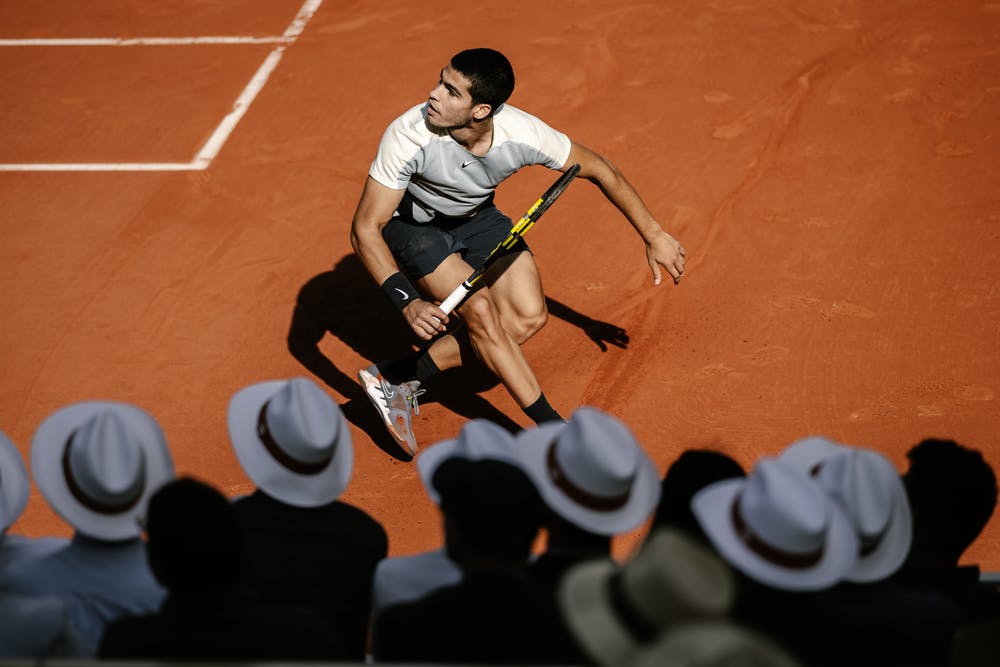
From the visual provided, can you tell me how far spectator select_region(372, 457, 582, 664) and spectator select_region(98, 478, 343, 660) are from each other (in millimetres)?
269

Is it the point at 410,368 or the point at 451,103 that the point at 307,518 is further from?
the point at 451,103

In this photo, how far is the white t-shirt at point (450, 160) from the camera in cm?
577

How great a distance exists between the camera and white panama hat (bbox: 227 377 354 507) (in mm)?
3740

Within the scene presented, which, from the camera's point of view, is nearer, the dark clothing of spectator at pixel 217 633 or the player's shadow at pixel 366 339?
the dark clothing of spectator at pixel 217 633

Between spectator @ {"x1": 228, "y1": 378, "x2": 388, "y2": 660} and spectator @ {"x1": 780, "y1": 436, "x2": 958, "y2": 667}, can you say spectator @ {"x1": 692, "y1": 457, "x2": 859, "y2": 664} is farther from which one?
spectator @ {"x1": 228, "y1": 378, "x2": 388, "y2": 660}

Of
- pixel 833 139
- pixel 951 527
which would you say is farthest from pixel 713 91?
pixel 951 527

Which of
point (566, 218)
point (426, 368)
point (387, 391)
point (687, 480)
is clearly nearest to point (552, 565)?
point (687, 480)

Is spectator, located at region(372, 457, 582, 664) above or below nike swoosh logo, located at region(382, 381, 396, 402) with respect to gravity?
above

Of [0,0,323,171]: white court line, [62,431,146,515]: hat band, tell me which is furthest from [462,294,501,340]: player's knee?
[0,0,323,171]: white court line

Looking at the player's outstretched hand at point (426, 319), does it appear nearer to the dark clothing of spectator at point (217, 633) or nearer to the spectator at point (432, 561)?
the spectator at point (432, 561)

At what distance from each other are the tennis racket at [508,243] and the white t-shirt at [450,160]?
260mm

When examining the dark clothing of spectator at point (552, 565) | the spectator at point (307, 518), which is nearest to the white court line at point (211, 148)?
the spectator at point (307, 518)

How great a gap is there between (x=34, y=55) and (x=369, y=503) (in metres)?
7.86

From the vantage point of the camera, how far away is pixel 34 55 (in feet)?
36.2
